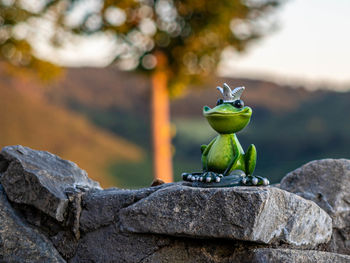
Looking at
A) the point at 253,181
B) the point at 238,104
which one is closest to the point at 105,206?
the point at 253,181

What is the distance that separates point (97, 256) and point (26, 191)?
725 millimetres

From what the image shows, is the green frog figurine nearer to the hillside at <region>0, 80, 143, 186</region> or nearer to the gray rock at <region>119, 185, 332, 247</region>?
the gray rock at <region>119, 185, 332, 247</region>

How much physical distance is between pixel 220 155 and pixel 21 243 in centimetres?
159

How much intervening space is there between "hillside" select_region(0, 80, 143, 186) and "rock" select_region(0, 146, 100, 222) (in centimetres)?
1344

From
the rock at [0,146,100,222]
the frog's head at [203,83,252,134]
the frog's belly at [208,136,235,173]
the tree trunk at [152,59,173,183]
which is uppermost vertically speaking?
the frog's head at [203,83,252,134]

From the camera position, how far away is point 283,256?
3367mm

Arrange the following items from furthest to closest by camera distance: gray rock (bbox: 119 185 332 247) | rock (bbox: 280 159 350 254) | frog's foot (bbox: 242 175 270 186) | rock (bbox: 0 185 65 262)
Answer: rock (bbox: 280 159 350 254)
rock (bbox: 0 185 65 262)
frog's foot (bbox: 242 175 270 186)
gray rock (bbox: 119 185 332 247)

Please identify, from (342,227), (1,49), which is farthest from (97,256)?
(1,49)

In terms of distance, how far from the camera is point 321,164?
4.65 m

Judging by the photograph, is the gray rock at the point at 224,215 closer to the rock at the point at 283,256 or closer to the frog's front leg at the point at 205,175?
the rock at the point at 283,256

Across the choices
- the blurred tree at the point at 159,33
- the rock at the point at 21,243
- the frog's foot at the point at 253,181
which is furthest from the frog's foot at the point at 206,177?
the blurred tree at the point at 159,33

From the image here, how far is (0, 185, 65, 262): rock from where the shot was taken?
12.3 ft

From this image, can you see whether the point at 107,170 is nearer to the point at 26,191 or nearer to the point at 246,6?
the point at 246,6

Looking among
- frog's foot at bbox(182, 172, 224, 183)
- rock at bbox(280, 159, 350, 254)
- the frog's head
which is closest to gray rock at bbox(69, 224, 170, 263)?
frog's foot at bbox(182, 172, 224, 183)
